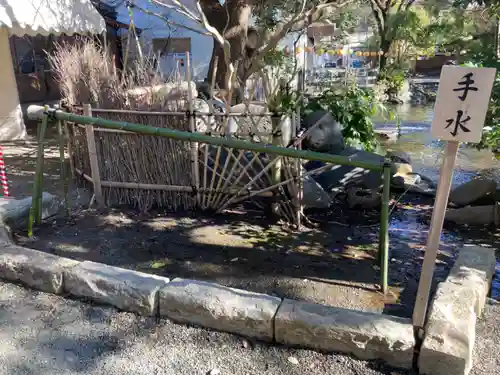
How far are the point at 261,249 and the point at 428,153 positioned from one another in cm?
767

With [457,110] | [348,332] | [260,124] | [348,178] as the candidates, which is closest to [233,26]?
[348,178]

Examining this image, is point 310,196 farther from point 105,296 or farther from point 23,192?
point 23,192

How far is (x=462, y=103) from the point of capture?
8.07ft

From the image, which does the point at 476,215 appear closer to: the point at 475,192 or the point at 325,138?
the point at 475,192

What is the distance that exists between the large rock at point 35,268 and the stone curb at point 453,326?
236 centimetres

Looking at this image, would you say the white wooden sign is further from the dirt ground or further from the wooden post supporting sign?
the dirt ground

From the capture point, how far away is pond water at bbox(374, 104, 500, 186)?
8.95 metres

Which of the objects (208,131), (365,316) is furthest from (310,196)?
(365,316)

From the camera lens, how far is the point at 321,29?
1443 cm

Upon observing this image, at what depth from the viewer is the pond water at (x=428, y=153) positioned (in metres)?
8.95

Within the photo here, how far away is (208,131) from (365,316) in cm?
297

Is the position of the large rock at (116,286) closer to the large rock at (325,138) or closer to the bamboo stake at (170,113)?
the bamboo stake at (170,113)

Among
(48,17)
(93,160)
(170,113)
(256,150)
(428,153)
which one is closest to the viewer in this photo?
(256,150)

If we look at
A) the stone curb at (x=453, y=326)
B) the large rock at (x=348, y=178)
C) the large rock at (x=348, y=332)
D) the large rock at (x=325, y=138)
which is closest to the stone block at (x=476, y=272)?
the stone curb at (x=453, y=326)
